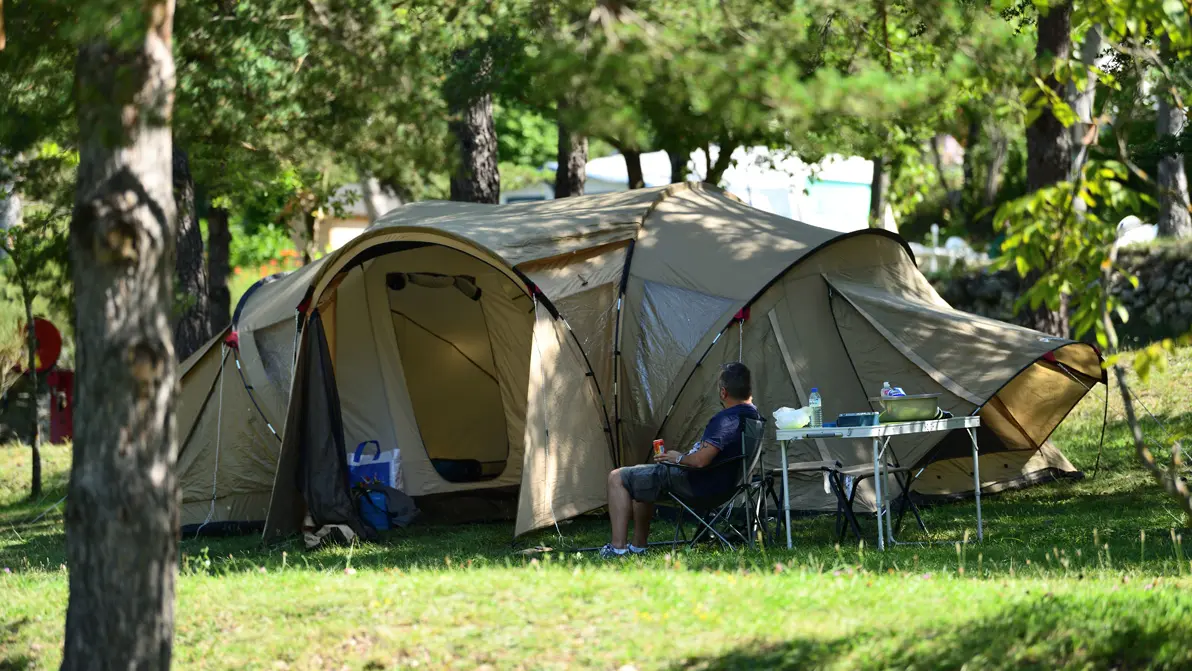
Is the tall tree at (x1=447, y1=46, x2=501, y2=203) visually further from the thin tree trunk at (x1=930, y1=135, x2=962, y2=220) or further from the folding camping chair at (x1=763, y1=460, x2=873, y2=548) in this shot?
the thin tree trunk at (x1=930, y1=135, x2=962, y2=220)

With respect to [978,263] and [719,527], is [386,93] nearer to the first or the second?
[719,527]

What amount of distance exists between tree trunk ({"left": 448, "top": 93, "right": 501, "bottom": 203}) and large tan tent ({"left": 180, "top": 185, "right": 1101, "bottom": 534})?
2.89m

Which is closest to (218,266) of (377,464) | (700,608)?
(377,464)

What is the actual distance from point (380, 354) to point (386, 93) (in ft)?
11.3

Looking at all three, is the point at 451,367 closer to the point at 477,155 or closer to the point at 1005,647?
the point at 477,155

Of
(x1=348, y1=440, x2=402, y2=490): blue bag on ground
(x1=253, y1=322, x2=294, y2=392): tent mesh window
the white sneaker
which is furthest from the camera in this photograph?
(x1=348, y1=440, x2=402, y2=490): blue bag on ground

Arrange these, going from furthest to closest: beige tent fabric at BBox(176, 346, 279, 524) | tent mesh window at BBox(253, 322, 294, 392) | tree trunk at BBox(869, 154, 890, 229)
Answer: tree trunk at BBox(869, 154, 890, 229), beige tent fabric at BBox(176, 346, 279, 524), tent mesh window at BBox(253, 322, 294, 392)

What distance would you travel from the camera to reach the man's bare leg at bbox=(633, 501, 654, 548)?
721 centimetres

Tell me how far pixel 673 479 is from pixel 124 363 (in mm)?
3502

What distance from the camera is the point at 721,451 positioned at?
7172 mm

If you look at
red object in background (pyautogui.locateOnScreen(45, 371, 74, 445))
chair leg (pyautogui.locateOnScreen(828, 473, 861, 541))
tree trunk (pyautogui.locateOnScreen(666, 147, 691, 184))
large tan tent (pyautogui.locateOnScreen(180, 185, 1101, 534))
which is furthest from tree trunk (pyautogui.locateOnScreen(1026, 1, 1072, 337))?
red object in background (pyautogui.locateOnScreen(45, 371, 74, 445))

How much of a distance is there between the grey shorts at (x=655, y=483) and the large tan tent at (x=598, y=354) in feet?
2.65

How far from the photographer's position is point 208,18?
19.4ft

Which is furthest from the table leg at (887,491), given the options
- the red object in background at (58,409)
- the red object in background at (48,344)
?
the red object in background at (58,409)
